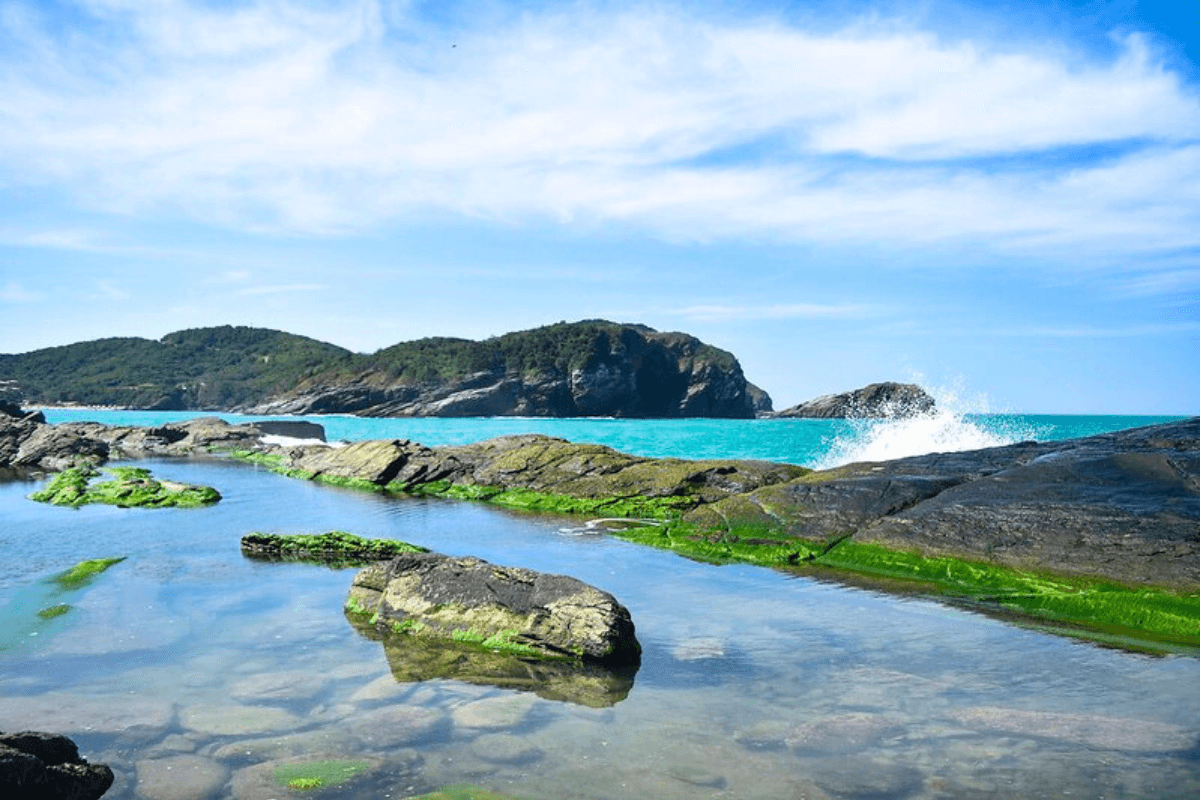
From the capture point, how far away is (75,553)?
21297mm

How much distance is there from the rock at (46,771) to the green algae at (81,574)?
1118 cm

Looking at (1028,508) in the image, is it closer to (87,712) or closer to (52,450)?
(87,712)

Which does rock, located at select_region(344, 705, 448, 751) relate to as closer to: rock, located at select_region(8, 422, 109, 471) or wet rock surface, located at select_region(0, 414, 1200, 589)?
wet rock surface, located at select_region(0, 414, 1200, 589)

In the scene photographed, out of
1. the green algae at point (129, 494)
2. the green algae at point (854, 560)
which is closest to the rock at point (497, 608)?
the green algae at point (854, 560)

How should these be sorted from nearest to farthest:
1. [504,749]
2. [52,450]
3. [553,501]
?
[504,749] < [553,501] < [52,450]

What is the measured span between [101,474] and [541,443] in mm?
22906

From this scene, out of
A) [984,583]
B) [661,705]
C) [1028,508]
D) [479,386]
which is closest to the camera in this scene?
[661,705]

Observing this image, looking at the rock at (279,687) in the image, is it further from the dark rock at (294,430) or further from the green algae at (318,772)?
the dark rock at (294,430)

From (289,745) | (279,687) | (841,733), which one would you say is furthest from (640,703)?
(279,687)

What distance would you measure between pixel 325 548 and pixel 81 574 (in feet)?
16.9

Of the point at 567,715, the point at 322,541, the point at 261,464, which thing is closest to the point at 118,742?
the point at 567,715

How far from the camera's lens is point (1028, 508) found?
734 inches

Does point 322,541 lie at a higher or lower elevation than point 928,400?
lower

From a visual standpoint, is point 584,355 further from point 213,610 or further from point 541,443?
point 213,610
